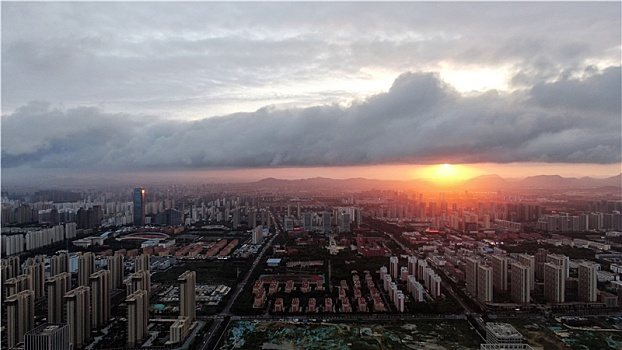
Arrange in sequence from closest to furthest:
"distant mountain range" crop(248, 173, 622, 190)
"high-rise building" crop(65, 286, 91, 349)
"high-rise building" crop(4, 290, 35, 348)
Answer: "high-rise building" crop(4, 290, 35, 348) → "high-rise building" crop(65, 286, 91, 349) → "distant mountain range" crop(248, 173, 622, 190)

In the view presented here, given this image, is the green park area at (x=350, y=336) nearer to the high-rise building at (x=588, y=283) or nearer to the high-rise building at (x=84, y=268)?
the high-rise building at (x=588, y=283)

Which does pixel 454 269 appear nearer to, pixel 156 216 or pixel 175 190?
pixel 156 216

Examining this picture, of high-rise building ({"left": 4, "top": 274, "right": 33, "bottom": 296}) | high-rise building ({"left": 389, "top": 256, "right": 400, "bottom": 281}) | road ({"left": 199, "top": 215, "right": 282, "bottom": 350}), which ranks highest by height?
high-rise building ({"left": 4, "top": 274, "right": 33, "bottom": 296})

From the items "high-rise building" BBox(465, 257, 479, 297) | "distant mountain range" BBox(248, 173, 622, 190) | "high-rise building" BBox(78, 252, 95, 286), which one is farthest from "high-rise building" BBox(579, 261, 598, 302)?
"distant mountain range" BBox(248, 173, 622, 190)

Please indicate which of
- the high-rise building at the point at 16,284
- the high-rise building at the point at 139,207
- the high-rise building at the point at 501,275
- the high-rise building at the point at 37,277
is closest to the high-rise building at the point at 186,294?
the high-rise building at the point at 16,284

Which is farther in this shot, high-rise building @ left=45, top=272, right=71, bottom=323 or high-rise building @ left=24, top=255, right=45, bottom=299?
high-rise building @ left=24, top=255, right=45, bottom=299

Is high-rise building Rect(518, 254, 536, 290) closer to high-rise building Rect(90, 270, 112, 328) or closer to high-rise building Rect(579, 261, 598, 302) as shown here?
high-rise building Rect(579, 261, 598, 302)

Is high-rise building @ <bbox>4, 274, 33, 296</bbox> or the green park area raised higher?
high-rise building @ <bbox>4, 274, 33, 296</bbox>

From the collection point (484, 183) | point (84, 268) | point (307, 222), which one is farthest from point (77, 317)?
point (484, 183)
